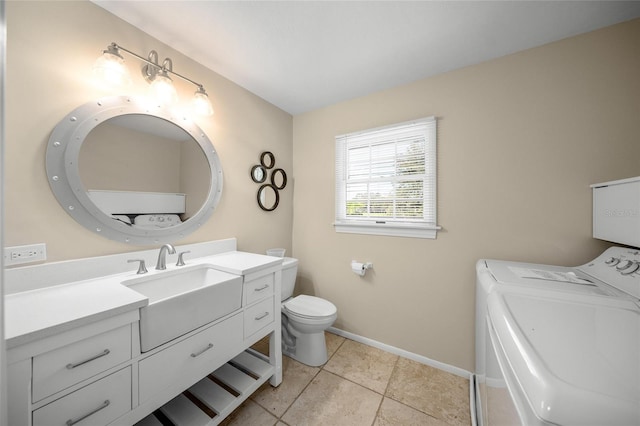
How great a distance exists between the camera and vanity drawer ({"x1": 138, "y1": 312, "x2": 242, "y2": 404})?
38.2 inches

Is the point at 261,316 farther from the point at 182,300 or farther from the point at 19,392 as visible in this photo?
the point at 19,392

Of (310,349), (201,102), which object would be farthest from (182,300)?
(201,102)

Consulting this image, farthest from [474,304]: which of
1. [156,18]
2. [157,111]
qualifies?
[156,18]

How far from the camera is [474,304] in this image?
5.68 feet

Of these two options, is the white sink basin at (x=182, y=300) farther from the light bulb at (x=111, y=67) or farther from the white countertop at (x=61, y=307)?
the light bulb at (x=111, y=67)

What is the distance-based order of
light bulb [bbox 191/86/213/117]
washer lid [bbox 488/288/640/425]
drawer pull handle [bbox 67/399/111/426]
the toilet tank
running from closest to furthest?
washer lid [bbox 488/288/640/425] < drawer pull handle [bbox 67/399/111/426] < light bulb [bbox 191/86/213/117] < the toilet tank

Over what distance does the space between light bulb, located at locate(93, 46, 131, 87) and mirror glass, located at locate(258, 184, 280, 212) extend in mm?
1218

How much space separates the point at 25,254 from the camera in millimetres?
1036

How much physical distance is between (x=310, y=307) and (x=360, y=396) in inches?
27.7

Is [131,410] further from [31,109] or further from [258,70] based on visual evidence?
[258,70]

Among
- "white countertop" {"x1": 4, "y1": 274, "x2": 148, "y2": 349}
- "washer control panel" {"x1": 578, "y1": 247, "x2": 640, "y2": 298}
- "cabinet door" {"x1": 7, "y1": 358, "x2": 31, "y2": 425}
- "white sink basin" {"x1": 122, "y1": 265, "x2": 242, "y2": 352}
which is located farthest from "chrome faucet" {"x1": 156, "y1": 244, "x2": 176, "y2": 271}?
"washer control panel" {"x1": 578, "y1": 247, "x2": 640, "y2": 298}

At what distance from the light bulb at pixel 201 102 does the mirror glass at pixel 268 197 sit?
32.1 inches

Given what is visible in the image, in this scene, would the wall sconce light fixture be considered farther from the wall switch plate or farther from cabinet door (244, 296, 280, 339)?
cabinet door (244, 296, 280, 339)

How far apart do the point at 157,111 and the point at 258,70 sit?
836 mm
